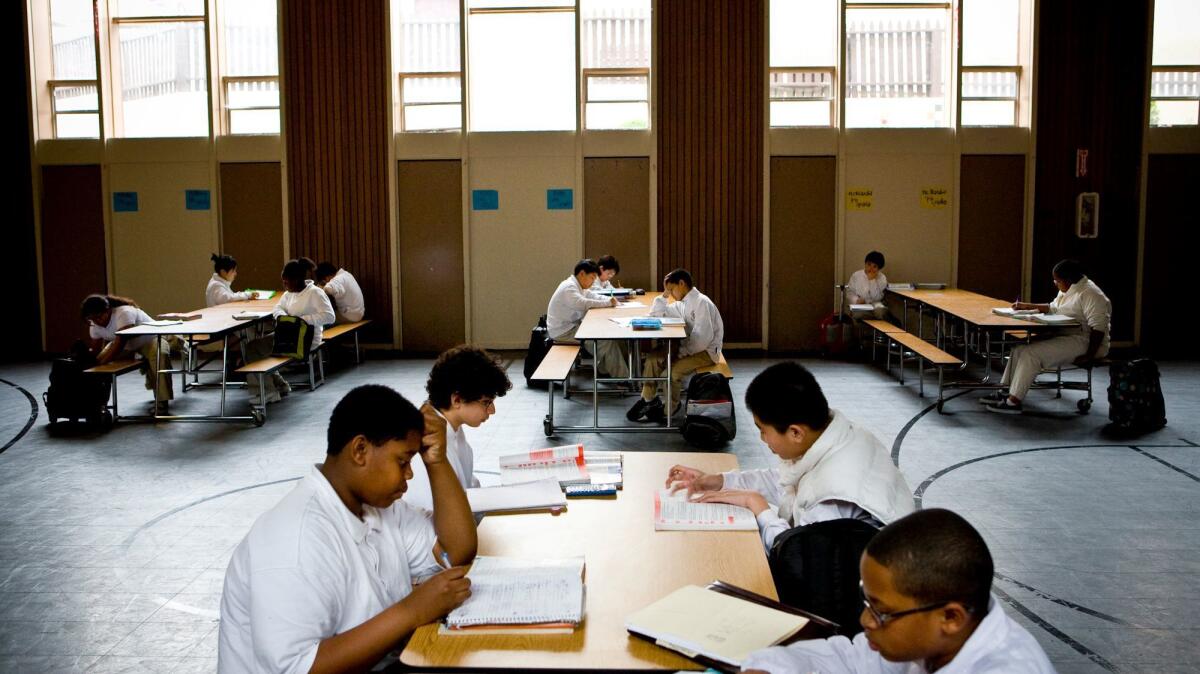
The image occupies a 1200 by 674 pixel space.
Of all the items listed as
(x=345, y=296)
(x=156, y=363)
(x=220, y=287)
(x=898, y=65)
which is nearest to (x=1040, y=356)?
(x=898, y=65)

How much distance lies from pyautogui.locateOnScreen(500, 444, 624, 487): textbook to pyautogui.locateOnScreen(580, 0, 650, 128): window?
837cm

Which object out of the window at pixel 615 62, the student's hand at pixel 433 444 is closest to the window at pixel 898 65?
the window at pixel 615 62

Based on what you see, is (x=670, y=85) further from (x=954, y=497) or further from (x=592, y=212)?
(x=954, y=497)

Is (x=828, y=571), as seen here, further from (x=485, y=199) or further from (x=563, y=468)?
(x=485, y=199)

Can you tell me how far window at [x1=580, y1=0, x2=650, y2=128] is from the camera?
1141cm

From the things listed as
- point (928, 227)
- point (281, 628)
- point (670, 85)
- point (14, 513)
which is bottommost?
point (14, 513)

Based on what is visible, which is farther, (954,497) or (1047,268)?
(1047,268)

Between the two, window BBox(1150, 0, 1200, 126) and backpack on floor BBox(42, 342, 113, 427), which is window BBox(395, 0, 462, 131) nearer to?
backpack on floor BBox(42, 342, 113, 427)

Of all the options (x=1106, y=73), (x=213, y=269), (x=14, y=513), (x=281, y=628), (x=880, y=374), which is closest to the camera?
(x=281, y=628)

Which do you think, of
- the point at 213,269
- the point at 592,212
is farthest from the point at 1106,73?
the point at 213,269

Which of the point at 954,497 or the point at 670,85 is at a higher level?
the point at 670,85

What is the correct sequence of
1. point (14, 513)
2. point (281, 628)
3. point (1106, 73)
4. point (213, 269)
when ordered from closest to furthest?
point (281, 628)
point (14, 513)
point (1106, 73)
point (213, 269)

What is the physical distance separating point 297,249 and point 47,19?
4.05 m

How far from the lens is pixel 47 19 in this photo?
11859 mm
